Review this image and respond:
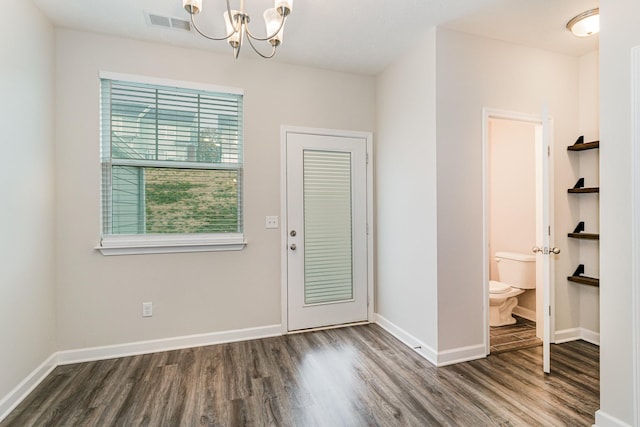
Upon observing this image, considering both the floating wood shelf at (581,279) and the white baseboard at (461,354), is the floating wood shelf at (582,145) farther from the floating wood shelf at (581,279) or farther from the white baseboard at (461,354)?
the white baseboard at (461,354)

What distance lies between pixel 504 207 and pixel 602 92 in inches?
86.8

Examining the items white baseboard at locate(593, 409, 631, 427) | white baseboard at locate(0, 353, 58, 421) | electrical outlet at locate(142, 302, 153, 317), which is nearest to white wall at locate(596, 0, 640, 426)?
white baseboard at locate(593, 409, 631, 427)

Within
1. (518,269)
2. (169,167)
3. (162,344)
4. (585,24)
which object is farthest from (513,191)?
(162,344)

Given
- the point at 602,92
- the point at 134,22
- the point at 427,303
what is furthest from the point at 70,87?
the point at 602,92

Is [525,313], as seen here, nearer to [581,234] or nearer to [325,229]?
[581,234]

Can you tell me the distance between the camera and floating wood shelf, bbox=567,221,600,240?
2.83 meters

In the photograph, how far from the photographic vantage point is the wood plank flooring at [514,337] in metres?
2.86

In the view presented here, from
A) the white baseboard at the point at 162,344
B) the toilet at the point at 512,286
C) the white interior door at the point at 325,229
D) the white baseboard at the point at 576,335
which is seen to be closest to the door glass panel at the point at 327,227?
the white interior door at the point at 325,229

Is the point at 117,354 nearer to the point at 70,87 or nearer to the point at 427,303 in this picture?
the point at 70,87

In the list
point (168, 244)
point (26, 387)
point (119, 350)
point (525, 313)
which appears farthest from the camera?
point (525, 313)

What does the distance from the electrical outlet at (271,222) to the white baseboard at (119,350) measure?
1011 millimetres

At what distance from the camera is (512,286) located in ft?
11.3

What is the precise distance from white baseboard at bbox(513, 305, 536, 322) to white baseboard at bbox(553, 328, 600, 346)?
49 cm

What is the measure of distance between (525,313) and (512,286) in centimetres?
47
